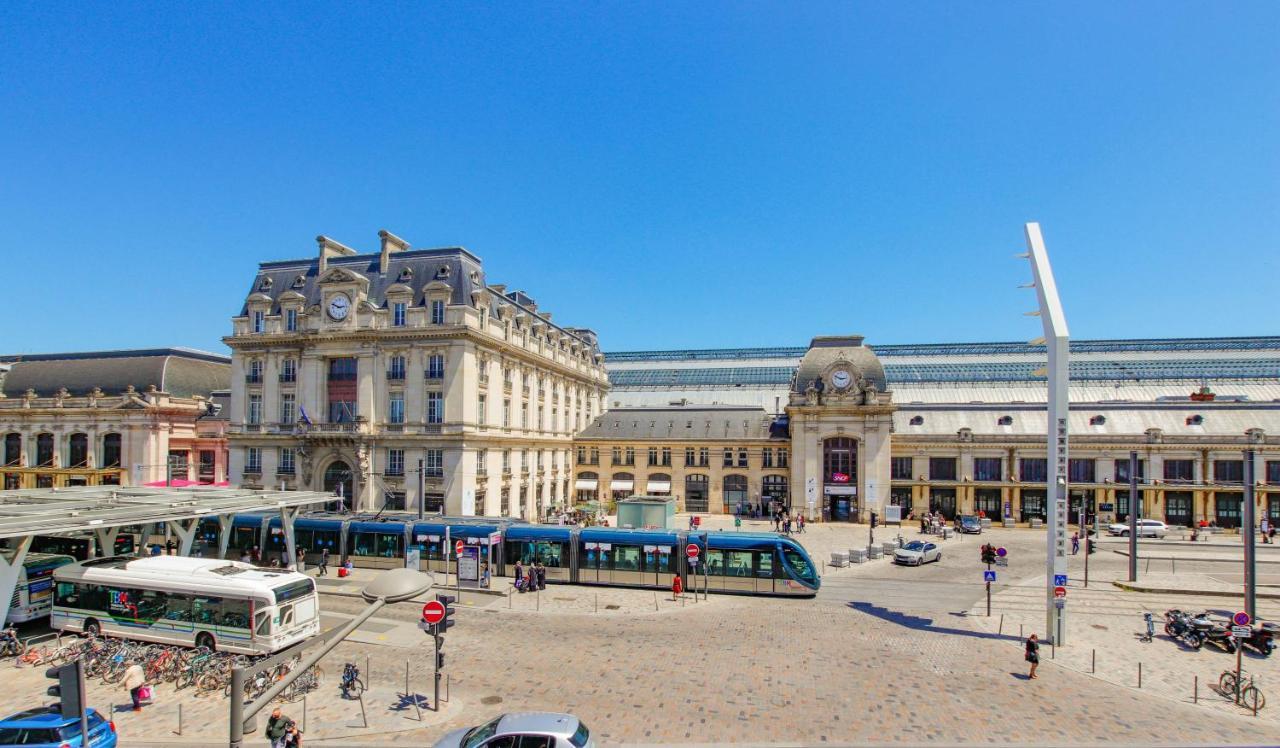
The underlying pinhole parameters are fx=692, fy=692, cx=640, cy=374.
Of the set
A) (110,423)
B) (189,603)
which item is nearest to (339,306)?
(110,423)

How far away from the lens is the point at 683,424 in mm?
78375

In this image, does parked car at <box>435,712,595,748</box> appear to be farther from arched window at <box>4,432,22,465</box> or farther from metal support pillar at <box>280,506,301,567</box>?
arched window at <box>4,432,22,465</box>

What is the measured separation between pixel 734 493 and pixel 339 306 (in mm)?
43003

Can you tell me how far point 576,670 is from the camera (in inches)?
885

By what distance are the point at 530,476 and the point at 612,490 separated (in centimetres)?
1425

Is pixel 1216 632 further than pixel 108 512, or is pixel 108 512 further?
pixel 108 512

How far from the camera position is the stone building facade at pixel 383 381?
52.9 m

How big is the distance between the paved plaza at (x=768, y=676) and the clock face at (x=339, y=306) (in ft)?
94.0

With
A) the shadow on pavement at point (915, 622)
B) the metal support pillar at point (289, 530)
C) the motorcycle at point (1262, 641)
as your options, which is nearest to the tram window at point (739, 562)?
the shadow on pavement at point (915, 622)

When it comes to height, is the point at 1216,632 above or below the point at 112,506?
below

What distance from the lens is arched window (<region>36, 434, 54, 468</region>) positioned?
2835 inches

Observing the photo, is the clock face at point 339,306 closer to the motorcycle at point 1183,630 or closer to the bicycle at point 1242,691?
the motorcycle at point 1183,630

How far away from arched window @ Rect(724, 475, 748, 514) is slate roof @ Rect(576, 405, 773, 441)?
14.8 feet

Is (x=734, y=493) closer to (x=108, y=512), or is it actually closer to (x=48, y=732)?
(x=108, y=512)
